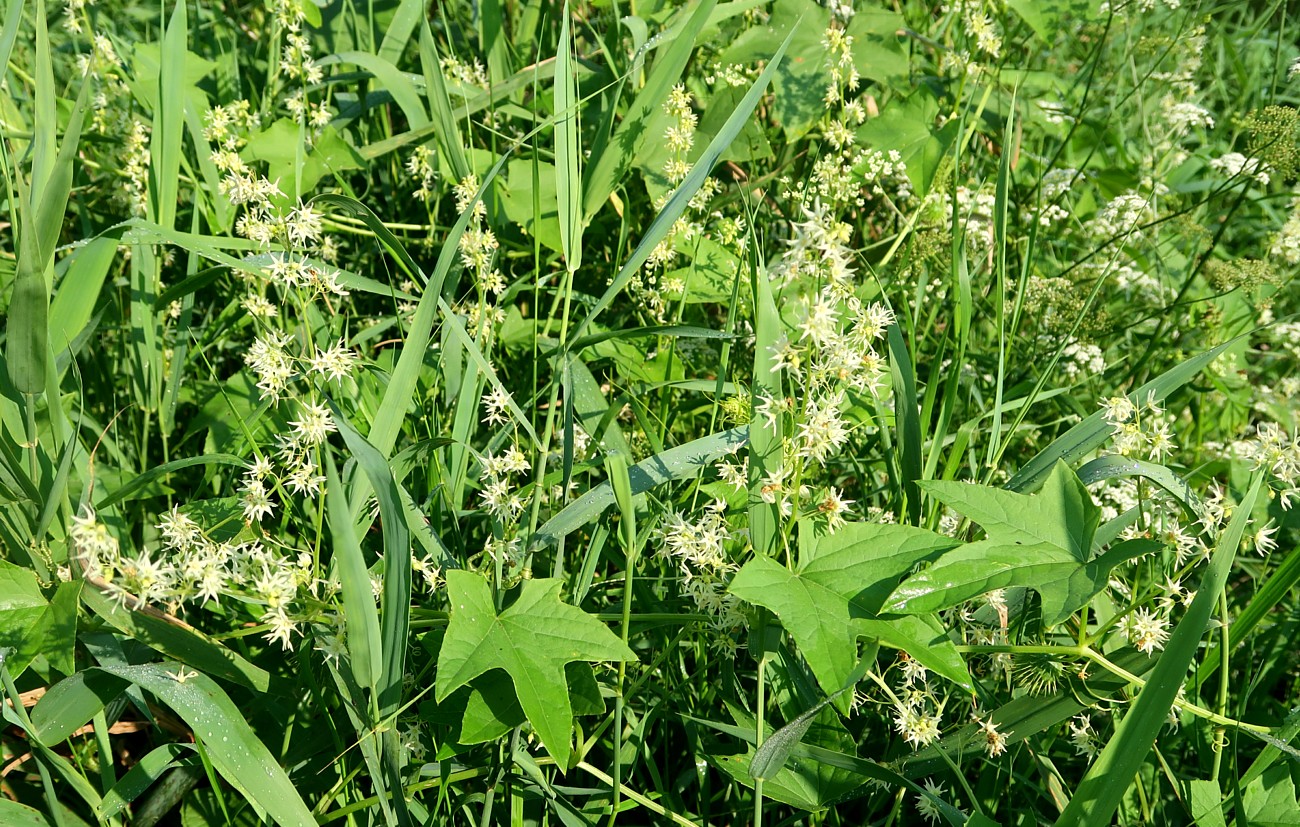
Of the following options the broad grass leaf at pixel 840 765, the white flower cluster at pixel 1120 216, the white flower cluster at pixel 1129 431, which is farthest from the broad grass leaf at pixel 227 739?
the white flower cluster at pixel 1120 216

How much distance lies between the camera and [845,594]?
4.82 ft

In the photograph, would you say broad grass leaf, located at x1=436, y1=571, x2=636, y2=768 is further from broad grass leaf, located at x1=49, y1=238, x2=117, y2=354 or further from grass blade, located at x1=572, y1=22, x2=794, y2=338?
broad grass leaf, located at x1=49, y1=238, x2=117, y2=354

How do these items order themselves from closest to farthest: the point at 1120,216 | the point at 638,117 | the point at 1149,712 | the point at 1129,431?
the point at 1149,712
the point at 1129,431
the point at 638,117
the point at 1120,216

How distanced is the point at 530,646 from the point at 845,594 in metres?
0.46

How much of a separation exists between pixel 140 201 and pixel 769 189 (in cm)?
180

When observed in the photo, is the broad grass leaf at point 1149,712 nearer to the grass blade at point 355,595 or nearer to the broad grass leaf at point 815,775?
the broad grass leaf at point 815,775

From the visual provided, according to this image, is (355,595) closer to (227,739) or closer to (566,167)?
(227,739)

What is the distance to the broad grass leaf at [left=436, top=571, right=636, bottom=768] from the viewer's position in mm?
1389

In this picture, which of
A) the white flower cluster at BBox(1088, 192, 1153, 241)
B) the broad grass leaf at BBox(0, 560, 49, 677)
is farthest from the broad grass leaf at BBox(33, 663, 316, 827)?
the white flower cluster at BBox(1088, 192, 1153, 241)

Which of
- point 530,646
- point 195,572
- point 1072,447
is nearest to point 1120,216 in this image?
point 1072,447

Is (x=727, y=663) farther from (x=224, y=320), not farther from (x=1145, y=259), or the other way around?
(x=1145, y=259)

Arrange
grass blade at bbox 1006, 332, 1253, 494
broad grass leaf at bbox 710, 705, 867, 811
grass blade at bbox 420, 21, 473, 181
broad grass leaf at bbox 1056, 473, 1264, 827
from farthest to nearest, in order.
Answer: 1. grass blade at bbox 420, 21, 473, 181
2. grass blade at bbox 1006, 332, 1253, 494
3. broad grass leaf at bbox 710, 705, 867, 811
4. broad grass leaf at bbox 1056, 473, 1264, 827

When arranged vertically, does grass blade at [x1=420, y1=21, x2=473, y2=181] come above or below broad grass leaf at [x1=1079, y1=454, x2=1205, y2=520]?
above

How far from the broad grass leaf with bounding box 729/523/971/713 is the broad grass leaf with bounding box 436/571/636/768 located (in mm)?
224
